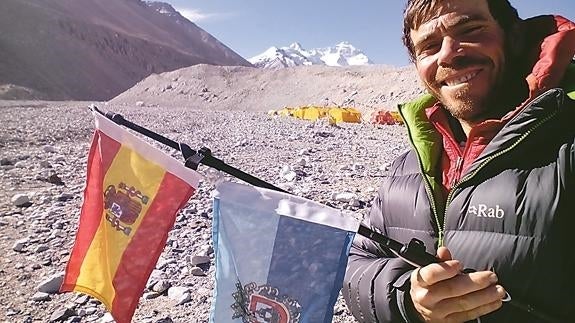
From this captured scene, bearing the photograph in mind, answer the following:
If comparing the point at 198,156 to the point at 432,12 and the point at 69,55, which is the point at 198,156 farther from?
the point at 69,55

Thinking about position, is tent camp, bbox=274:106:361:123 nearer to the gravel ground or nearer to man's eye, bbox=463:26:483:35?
the gravel ground

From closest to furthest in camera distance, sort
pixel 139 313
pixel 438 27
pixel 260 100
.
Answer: pixel 438 27, pixel 139 313, pixel 260 100

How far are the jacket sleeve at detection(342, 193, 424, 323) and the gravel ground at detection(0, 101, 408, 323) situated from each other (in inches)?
33.5

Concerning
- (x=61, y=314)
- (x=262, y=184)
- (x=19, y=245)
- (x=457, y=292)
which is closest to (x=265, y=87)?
(x=19, y=245)

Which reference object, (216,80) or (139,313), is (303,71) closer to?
(216,80)

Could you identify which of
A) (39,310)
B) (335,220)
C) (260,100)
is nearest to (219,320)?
(335,220)

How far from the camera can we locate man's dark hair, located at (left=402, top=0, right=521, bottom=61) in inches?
91.8

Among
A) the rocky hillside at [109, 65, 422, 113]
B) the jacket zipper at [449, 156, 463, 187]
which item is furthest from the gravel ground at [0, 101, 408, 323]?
the rocky hillside at [109, 65, 422, 113]

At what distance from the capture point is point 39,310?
497 centimetres

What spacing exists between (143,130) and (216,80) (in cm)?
7149

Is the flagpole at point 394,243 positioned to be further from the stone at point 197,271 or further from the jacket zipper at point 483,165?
the stone at point 197,271

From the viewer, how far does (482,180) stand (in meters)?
2.14

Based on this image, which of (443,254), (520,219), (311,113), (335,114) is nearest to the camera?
(443,254)

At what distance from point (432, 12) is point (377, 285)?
1255 millimetres
